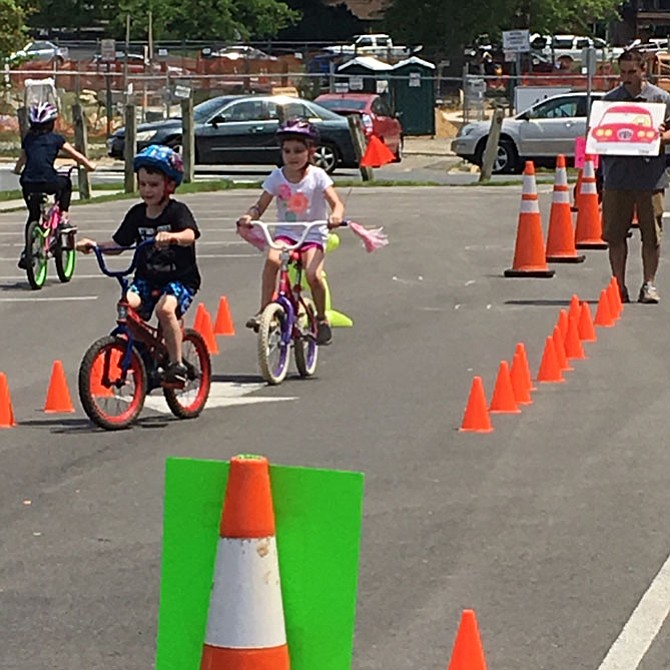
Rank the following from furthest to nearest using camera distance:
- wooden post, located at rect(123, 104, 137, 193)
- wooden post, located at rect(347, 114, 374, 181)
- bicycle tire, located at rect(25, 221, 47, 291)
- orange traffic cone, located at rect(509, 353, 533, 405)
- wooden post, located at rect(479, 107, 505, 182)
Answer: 1. wooden post, located at rect(347, 114, 374, 181)
2. wooden post, located at rect(479, 107, 505, 182)
3. wooden post, located at rect(123, 104, 137, 193)
4. bicycle tire, located at rect(25, 221, 47, 291)
5. orange traffic cone, located at rect(509, 353, 533, 405)

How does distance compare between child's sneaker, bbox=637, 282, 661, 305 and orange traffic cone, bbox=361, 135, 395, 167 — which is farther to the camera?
orange traffic cone, bbox=361, 135, 395, 167

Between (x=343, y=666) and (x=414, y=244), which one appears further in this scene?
(x=414, y=244)

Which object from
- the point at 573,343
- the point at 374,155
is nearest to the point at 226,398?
the point at 573,343

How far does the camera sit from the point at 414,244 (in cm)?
2114

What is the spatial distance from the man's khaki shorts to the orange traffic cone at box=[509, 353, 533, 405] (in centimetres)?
462

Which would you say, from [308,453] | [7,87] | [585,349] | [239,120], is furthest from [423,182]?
[308,453]

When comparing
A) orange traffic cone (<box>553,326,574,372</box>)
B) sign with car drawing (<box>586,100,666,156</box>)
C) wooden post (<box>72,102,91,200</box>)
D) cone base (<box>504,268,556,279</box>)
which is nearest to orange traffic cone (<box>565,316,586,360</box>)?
orange traffic cone (<box>553,326,574,372</box>)

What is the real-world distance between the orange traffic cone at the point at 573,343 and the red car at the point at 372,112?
84.6 feet

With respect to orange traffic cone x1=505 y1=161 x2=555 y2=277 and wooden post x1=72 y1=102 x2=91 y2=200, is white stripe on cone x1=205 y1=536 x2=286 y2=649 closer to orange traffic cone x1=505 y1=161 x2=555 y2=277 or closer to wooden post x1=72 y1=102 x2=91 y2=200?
orange traffic cone x1=505 y1=161 x2=555 y2=277

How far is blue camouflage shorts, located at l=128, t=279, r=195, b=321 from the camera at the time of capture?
10000 millimetres

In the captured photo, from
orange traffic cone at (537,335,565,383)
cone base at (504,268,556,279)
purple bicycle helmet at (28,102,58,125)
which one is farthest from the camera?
cone base at (504,268,556,279)

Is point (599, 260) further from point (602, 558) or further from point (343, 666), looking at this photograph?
point (343, 666)

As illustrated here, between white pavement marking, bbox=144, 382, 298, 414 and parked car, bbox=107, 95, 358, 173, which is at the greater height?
white pavement marking, bbox=144, 382, 298, 414

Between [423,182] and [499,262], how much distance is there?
46.9ft
